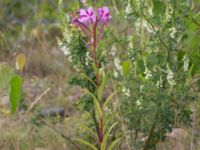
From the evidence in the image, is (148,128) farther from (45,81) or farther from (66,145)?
(45,81)

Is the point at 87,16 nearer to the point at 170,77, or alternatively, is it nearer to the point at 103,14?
the point at 103,14

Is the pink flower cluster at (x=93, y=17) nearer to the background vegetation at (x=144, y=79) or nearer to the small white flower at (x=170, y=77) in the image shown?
the background vegetation at (x=144, y=79)

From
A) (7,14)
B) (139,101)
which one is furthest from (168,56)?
(7,14)

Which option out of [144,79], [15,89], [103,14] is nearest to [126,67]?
[144,79]

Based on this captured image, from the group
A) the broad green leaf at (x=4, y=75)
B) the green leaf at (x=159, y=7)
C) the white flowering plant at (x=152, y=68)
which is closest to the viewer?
the broad green leaf at (x=4, y=75)

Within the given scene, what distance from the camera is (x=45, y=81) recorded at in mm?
4941

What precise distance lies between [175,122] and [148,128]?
0.15m

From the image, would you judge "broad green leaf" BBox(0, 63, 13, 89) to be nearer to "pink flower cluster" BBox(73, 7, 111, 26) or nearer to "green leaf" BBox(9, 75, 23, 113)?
"green leaf" BBox(9, 75, 23, 113)

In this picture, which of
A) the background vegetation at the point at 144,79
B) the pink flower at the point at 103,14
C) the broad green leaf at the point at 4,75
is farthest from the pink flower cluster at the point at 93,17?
the broad green leaf at the point at 4,75

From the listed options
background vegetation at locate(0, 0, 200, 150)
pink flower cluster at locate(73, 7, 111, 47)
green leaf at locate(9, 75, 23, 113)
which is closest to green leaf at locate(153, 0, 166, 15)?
background vegetation at locate(0, 0, 200, 150)

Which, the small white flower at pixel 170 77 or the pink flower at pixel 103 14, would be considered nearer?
the pink flower at pixel 103 14

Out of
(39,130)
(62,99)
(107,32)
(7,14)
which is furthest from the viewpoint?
(7,14)

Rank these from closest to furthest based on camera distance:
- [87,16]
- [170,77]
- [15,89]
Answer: [87,16] → [15,89] → [170,77]

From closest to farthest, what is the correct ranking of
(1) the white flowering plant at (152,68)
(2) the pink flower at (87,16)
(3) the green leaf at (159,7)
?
1. (2) the pink flower at (87,16)
2. (1) the white flowering plant at (152,68)
3. (3) the green leaf at (159,7)
